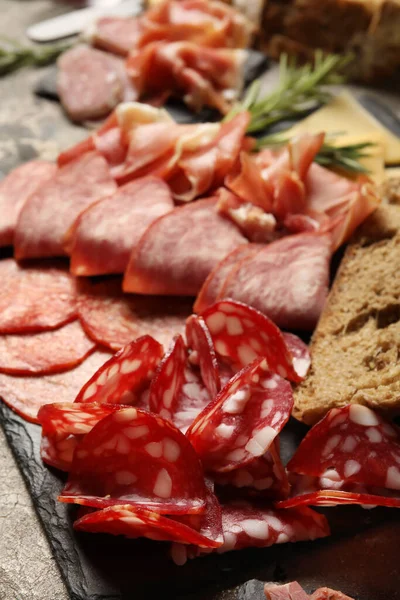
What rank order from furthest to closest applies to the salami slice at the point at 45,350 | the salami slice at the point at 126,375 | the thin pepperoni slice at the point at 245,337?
1. the salami slice at the point at 45,350
2. the thin pepperoni slice at the point at 245,337
3. the salami slice at the point at 126,375

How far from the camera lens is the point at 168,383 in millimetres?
1712

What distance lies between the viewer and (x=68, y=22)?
3.49m

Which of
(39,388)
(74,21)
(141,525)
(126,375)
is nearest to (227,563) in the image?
(141,525)

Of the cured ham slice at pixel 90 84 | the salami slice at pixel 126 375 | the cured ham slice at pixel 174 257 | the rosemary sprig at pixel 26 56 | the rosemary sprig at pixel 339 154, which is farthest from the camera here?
the rosemary sprig at pixel 26 56

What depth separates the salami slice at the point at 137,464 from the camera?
1.48 m

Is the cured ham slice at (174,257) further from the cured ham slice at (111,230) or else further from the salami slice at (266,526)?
the salami slice at (266,526)

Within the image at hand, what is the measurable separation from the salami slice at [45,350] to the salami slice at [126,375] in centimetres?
25

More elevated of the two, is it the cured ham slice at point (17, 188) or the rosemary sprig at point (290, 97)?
the rosemary sprig at point (290, 97)

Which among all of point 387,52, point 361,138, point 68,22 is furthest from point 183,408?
point 68,22

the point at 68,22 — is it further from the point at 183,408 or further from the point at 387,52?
the point at 183,408

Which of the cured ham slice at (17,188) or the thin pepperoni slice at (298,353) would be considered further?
the cured ham slice at (17,188)

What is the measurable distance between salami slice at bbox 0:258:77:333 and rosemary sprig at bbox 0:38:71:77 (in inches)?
56.2

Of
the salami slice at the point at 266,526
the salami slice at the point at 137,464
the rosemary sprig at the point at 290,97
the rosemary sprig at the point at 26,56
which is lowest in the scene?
the salami slice at the point at 266,526

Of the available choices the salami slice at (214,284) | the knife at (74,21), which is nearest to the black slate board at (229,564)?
the salami slice at (214,284)
